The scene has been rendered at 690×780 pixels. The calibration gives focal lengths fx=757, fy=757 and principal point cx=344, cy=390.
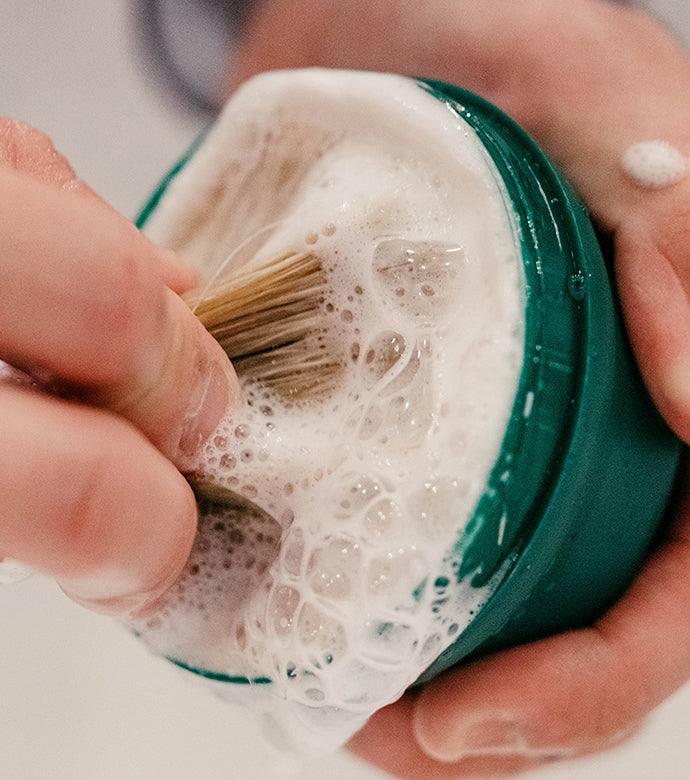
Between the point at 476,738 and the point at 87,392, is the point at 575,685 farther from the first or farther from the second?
the point at 87,392

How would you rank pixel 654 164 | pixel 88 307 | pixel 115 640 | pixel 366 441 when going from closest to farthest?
pixel 88 307, pixel 366 441, pixel 654 164, pixel 115 640

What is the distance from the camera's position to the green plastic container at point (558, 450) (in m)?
0.34

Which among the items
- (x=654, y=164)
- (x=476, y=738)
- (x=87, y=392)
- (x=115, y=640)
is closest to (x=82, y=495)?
(x=87, y=392)

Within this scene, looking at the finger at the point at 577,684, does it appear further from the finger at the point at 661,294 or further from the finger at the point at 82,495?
the finger at the point at 82,495

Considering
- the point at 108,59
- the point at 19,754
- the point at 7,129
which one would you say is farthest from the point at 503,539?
the point at 108,59

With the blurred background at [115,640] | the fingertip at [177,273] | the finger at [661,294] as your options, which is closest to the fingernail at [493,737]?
the finger at [661,294]

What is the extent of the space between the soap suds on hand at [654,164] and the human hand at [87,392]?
0.32m

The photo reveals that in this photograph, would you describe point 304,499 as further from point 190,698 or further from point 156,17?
point 156,17

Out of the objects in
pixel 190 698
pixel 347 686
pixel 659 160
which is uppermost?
pixel 659 160

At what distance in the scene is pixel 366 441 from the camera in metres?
0.38

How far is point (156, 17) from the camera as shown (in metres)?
1.02

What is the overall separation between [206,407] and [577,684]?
0.27 m

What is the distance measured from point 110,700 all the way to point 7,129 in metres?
0.77

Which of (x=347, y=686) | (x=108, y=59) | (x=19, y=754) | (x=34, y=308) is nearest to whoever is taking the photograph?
(x=34, y=308)
